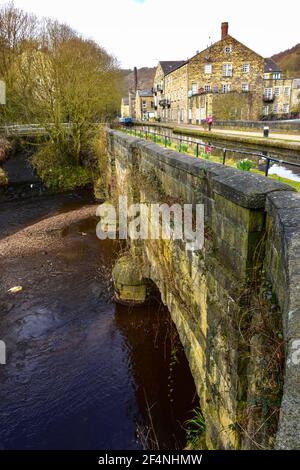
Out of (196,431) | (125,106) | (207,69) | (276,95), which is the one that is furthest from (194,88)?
(125,106)

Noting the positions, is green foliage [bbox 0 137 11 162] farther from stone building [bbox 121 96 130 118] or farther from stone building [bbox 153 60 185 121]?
stone building [bbox 121 96 130 118]

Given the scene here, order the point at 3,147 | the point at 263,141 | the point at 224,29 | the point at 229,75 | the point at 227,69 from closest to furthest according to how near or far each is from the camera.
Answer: the point at 263,141 → the point at 3,147 → the point at 224,29 → the point at 227,69 → the point at 229,75

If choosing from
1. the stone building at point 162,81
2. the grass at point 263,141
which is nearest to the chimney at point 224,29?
the stone building at point 162,81

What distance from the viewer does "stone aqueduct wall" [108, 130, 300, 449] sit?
253 centimetres

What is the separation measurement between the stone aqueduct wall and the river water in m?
2.42

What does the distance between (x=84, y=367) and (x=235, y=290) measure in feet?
20.4

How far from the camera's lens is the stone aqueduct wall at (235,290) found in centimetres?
253

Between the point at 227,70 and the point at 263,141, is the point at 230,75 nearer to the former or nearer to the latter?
the point at 227,70

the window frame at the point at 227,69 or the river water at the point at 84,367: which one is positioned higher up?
the window frame at the point at 227,69

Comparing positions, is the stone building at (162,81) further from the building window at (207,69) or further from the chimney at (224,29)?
the chimney at (224,29)

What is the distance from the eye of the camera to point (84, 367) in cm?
892

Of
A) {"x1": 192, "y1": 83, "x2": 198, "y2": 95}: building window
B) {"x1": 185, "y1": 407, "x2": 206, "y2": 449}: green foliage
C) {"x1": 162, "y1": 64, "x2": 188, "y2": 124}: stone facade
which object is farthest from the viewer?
{"x1": 162, "y1": 64, "x2": 188, "y2": 124}: stone facade

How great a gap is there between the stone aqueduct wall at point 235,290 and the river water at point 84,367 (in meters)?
2.42

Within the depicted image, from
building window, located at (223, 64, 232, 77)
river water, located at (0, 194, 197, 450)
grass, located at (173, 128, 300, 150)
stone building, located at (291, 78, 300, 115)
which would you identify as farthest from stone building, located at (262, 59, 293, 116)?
river water, located at (0, 194, 197, 450)
